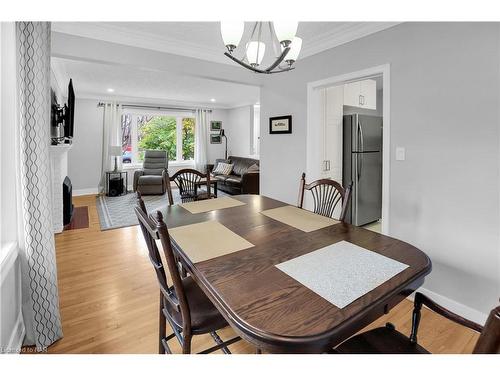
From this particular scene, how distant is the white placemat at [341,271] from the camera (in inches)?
38.7

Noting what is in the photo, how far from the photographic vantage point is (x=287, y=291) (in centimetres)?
99

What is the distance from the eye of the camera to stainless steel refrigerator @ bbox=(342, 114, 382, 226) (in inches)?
143

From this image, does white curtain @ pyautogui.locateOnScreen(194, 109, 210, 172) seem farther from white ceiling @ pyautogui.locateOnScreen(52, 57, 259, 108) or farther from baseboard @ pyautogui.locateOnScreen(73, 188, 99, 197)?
baseboard @ pyautogui.locateOnScreen(73, 188, 99, 197)

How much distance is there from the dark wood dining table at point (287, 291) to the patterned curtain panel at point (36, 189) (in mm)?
957

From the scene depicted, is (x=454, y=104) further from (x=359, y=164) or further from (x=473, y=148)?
(x=359, y=164)

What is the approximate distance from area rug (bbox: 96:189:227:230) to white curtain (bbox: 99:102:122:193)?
31.3 inches

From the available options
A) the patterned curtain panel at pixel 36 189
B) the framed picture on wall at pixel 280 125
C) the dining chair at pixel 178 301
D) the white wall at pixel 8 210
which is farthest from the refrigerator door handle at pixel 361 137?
the white wall at pixel 8 210

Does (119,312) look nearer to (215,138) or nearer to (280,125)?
(280,125)

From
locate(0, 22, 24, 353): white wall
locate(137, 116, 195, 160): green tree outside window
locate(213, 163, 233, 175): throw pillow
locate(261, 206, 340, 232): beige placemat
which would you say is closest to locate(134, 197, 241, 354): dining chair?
locate(261, 206, 340, 232): beige placemat

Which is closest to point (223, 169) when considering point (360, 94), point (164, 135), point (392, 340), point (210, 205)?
point (164, 135)

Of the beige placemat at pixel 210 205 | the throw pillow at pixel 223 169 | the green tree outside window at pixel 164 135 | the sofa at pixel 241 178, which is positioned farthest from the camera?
the green tree outside window at pixel 164 135

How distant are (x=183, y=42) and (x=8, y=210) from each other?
2.31 meters

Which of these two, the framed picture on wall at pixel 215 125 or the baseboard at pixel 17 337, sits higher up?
the framed picture on wall at pixel 215 125

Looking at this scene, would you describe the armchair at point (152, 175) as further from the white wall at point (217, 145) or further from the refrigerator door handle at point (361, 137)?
the refrigerator door handle at point (361, 137)
